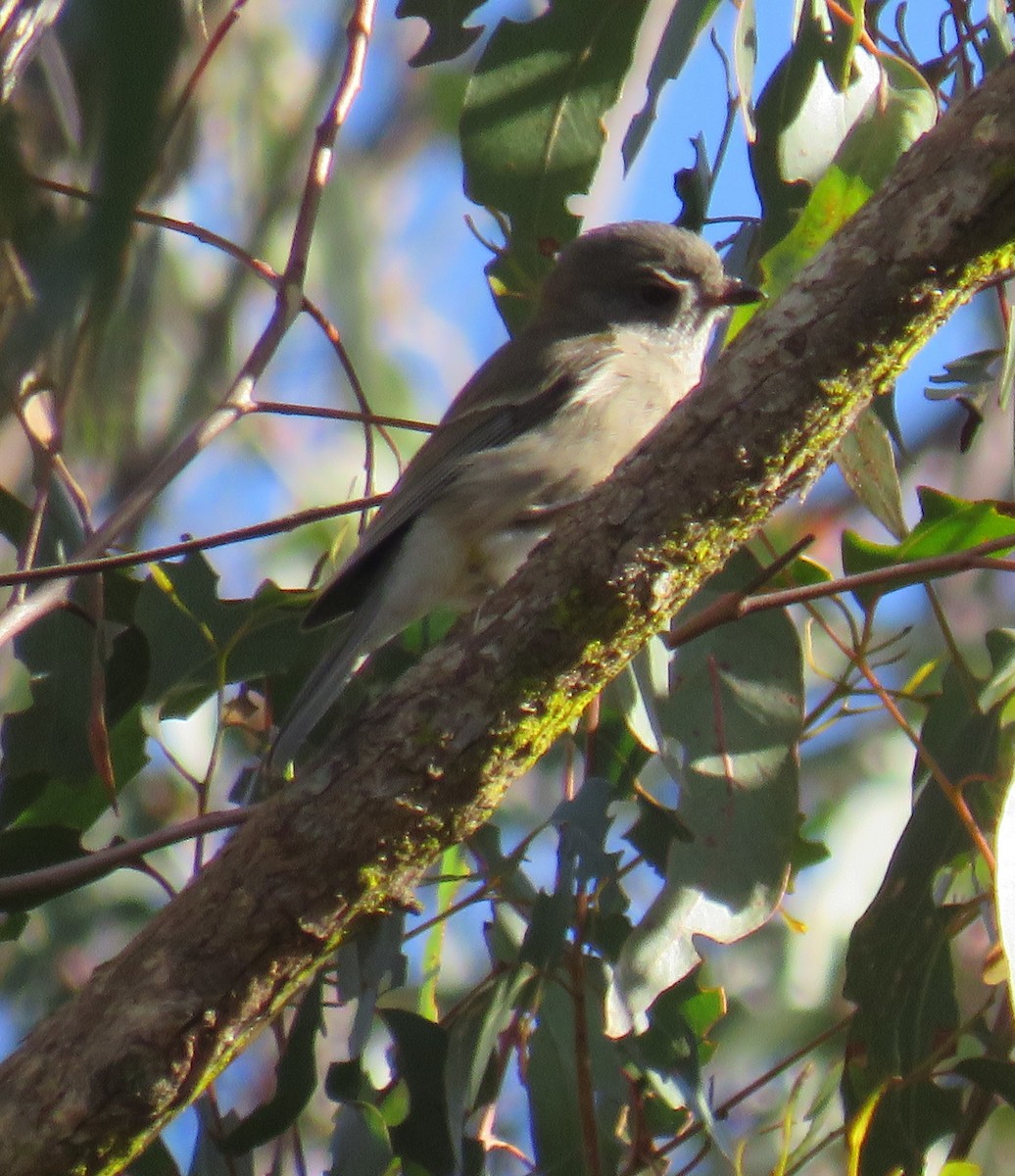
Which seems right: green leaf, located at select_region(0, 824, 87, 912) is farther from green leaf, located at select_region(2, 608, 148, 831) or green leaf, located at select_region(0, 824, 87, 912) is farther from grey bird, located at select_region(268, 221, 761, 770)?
grey bird, located at select_region(268, 221, 761, 770)

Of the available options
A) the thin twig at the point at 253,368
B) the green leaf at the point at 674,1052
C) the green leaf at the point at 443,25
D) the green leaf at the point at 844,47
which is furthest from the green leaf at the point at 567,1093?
the green leaf at the point at 443,25

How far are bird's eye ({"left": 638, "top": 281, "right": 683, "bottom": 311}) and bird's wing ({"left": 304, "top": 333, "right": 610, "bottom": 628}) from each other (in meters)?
0.31

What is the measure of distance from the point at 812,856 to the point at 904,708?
2.35 meters

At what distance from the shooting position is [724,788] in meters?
2.58

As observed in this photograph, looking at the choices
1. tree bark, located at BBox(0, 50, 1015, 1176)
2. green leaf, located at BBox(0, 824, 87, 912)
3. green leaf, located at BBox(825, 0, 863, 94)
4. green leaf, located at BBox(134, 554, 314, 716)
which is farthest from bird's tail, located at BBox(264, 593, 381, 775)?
green leaf, located at BBox(825, 0, 863, 94)

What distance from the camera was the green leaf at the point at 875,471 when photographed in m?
2.63

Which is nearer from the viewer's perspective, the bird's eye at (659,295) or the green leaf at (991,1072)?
the green leaf at (991,1072)

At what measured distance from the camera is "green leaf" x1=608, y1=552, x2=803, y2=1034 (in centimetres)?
239

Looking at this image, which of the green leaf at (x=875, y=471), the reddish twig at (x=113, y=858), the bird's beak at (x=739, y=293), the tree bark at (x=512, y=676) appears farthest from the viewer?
the bird's beak at (x=739, y=293)

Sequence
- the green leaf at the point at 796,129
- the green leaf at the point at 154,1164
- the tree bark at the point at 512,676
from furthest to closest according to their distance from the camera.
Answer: the green leaf at the point at 796,129 → the green leaf at the point at 154,1164 → the tree bark at the point at 512,676

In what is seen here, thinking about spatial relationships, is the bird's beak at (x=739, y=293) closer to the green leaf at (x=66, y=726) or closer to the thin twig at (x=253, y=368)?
the thin twig at (x=253, y=368)

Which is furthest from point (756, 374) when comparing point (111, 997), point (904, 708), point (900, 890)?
point (904, 708)

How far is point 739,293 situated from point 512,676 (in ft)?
5.02

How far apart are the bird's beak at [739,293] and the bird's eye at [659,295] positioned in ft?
1.60
